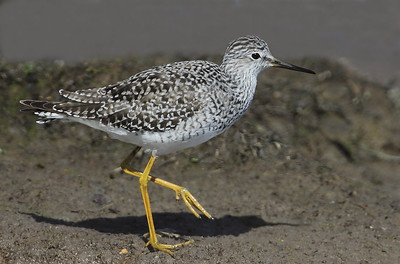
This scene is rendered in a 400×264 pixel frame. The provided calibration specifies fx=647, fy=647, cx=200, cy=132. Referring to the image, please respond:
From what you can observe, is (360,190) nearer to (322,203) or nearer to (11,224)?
(322,203)

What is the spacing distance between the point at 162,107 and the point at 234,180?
2649mm

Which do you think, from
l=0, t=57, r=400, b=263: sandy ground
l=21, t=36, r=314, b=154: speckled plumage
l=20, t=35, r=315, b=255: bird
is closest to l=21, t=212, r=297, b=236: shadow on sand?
l=0, t=57, r=400, b=263: sandy ground

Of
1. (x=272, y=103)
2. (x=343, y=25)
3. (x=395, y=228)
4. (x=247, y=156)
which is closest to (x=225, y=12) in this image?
(x=343, y=25)

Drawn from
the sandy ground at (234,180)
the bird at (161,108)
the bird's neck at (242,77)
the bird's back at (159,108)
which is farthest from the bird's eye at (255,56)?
the sandy ground at (234,180)

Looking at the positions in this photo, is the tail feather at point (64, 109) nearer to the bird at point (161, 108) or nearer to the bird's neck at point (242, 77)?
the bird at point (161, 108)

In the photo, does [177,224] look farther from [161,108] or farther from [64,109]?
[64,109]

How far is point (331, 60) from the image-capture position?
1277cm

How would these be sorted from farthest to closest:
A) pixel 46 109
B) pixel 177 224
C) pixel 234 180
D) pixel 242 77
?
pixel 234 180 → pixel 177 224 → pixel 242 77 → pixel 46 109

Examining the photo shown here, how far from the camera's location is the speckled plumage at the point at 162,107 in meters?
7.68

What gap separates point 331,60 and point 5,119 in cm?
628

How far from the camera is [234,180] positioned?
9938 mm

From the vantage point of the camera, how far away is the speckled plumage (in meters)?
7.68

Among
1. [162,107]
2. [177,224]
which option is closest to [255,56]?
[162,107]

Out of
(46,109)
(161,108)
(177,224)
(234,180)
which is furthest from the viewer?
(234,180)
